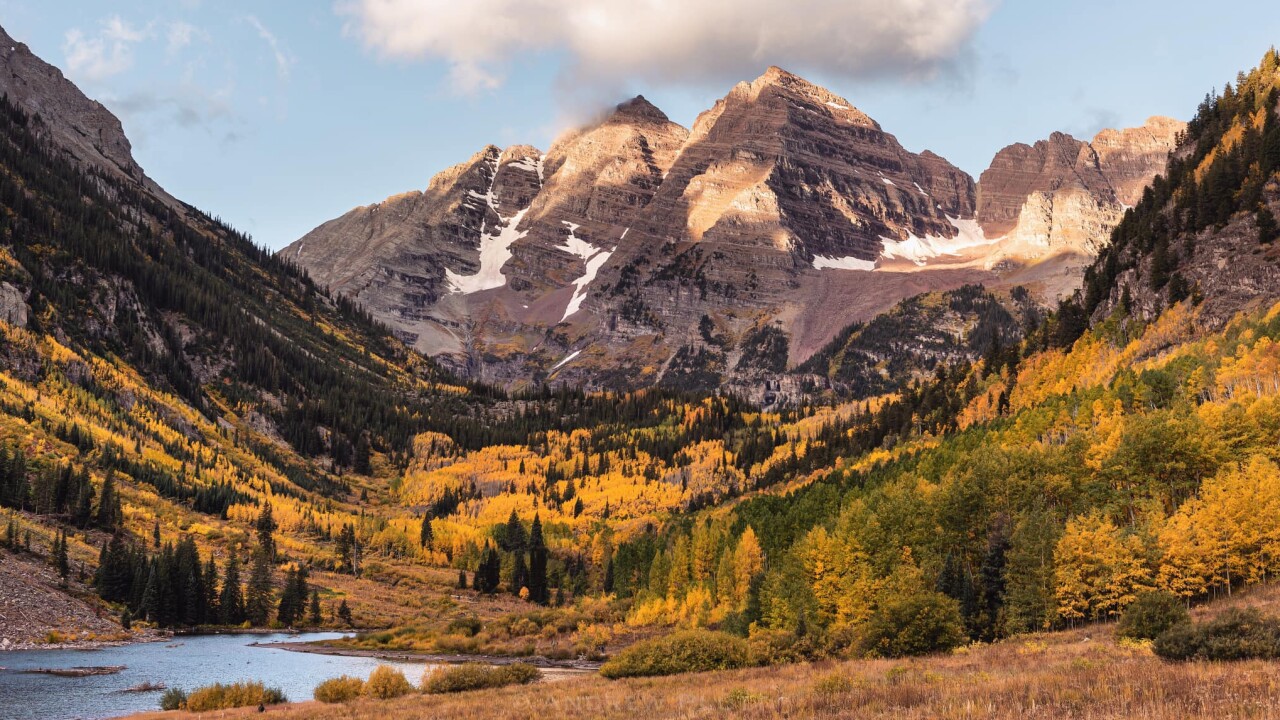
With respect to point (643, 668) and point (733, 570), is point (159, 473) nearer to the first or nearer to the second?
point (733, 570)

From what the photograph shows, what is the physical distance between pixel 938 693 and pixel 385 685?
133 feet

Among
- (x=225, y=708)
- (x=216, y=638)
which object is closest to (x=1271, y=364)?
(x=225, y=708)

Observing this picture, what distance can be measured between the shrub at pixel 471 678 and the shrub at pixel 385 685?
1.59 metres

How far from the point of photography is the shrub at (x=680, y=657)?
61.8m

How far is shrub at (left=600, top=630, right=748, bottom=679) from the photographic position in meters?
61.8

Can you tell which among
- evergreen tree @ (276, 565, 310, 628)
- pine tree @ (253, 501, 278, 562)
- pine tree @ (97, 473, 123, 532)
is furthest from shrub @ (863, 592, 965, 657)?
pine tree @ (253, 501, 278, 562)

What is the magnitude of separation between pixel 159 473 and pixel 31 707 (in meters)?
129

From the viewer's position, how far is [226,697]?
57812mm

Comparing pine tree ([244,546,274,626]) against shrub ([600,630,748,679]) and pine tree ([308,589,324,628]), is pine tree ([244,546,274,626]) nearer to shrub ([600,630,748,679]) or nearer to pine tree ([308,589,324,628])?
pine tree ([308,589,324,628])

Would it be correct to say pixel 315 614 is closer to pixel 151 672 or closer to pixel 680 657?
pixel 151 672

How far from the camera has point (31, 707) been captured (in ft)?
189

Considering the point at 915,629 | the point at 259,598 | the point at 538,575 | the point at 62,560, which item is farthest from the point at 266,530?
the point at 915,629

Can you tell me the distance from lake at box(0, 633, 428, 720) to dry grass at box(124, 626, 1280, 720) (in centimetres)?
1220

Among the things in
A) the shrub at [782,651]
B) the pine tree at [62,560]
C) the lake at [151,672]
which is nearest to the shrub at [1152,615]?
the shrub at [782,651]
